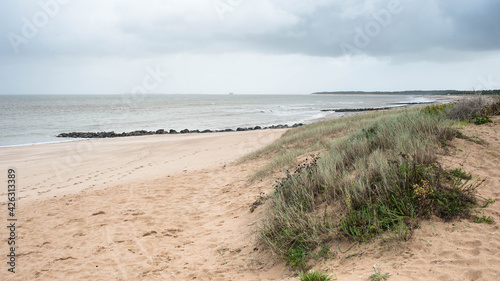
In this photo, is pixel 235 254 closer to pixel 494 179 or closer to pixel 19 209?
pixel 494 179

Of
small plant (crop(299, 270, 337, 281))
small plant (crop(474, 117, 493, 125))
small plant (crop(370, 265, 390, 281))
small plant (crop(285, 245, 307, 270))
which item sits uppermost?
small plant (crop(474, 117, 493, 125))

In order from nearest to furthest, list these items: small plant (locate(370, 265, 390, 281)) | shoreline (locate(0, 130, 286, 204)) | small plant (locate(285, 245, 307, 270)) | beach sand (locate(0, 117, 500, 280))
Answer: small plant (locate(370, 265, 390, 281))
beach sand (locate(0, 117, 500, 280))
small plant (locate(285, 245, 307, 270))
shoreline (locate(0, 130, 286, 204))

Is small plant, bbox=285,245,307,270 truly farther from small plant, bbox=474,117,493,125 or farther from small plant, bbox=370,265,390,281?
small plant, bbox=474,117,493,125

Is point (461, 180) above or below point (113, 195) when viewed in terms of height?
above

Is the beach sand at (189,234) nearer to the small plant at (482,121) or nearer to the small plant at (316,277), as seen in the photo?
the small plant at (316,277)

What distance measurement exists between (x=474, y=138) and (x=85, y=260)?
25.0 ft

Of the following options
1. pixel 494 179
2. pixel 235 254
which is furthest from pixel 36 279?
pixel 494 179

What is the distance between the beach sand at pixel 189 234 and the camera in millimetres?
3255

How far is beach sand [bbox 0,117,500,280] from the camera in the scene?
10.7ft

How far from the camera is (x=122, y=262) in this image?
15.6 ft

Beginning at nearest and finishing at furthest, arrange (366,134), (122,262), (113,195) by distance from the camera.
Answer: (122,262)
(366,134)
(113,195)

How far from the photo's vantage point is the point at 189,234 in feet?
18.5

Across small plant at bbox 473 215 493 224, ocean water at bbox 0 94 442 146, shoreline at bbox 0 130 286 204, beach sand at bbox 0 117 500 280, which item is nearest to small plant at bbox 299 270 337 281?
beach sand at bbox 0 117 500 280

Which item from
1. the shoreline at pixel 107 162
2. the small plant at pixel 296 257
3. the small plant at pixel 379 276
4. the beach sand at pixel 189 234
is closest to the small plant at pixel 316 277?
the beach sand at pixel 189 234
